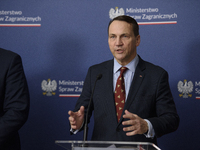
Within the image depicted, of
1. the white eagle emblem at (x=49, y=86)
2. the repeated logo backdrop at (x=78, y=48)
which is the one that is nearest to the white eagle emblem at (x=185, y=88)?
the repeated logo backdrop at (x=78, y=48)

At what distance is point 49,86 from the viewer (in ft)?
9.09

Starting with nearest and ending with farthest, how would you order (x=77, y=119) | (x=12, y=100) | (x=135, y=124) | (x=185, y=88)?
(x=135, y=124) → (x=77, y=119) → (x=12, y=100) → (x=185, y=88)

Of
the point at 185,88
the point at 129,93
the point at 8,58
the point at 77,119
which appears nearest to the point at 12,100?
the point at 8,58

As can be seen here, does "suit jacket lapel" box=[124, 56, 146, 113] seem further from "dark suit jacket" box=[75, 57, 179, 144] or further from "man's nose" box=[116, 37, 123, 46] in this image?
"man's nose" box=[116, 37, 123, 46]

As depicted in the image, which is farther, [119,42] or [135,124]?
[119,42]

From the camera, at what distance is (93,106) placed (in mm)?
→ 2047

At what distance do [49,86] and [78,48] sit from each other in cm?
55

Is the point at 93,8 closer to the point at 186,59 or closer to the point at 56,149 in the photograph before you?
the point at 186,59

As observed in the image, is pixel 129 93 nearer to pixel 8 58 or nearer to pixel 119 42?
pixel 119 42

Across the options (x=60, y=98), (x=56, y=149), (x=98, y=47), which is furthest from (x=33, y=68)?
(x=56, y=149)

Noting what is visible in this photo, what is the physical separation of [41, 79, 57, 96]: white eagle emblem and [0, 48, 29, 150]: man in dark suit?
87 centimetres

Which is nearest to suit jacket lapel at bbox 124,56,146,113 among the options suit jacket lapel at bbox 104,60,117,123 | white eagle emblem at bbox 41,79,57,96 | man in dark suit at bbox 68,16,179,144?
man in dark suit at bbox 68,16,179,144

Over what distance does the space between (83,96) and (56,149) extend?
108 cm

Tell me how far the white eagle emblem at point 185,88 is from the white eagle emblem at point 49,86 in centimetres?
140
